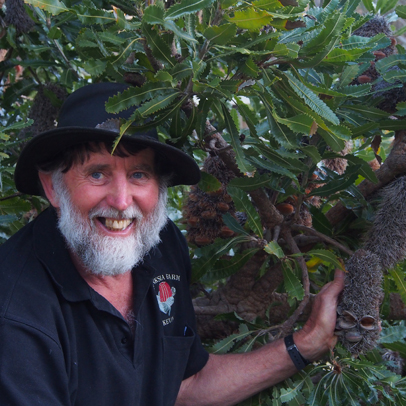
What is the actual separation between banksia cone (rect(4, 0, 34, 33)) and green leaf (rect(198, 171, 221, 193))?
48.8 inches

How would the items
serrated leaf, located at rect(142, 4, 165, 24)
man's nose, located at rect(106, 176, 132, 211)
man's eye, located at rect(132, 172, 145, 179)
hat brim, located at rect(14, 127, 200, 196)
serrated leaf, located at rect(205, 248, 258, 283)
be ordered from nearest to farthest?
serrated leaf, located at rect(142, 4, 165, 24), hat brim, located at rect(14, 127, 200, 196), man's nose, located at rect(106, 176, 132, 211), man's eye, located at rect(132, 172, 145, 179), serrated leaf, located at rect(205, 248, 258, 283)

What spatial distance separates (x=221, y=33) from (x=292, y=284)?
1.03 m

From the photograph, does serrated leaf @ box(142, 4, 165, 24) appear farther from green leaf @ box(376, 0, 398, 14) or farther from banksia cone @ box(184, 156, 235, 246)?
green leaf @ box(376, 0, 398, 14)

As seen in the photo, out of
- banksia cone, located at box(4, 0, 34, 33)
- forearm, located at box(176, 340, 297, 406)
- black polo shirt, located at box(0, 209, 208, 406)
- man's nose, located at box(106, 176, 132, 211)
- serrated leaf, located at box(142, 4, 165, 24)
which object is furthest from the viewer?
banksia cone, located at box(4, 0, 34, 33)

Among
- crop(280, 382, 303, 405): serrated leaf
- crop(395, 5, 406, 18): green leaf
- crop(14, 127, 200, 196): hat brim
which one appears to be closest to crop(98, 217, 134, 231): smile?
crop(14, 127, 200, 196): hat brim

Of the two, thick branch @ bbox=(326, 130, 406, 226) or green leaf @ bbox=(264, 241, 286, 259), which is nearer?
green leaf @ bbox=(264, 241, 286, 259)

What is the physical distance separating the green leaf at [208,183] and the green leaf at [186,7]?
0.82m

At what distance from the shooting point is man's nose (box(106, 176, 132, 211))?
185cm

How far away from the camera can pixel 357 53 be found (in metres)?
1.69

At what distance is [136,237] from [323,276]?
1207mm

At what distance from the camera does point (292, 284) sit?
2.00 meters

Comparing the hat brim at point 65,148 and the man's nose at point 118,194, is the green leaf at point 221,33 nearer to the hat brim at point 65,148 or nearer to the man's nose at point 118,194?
the hat brim at point 65,148

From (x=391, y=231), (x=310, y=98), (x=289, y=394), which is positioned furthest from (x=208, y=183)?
(x=289, y=394)

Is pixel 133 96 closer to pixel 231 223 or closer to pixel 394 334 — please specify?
pixel 231 223
